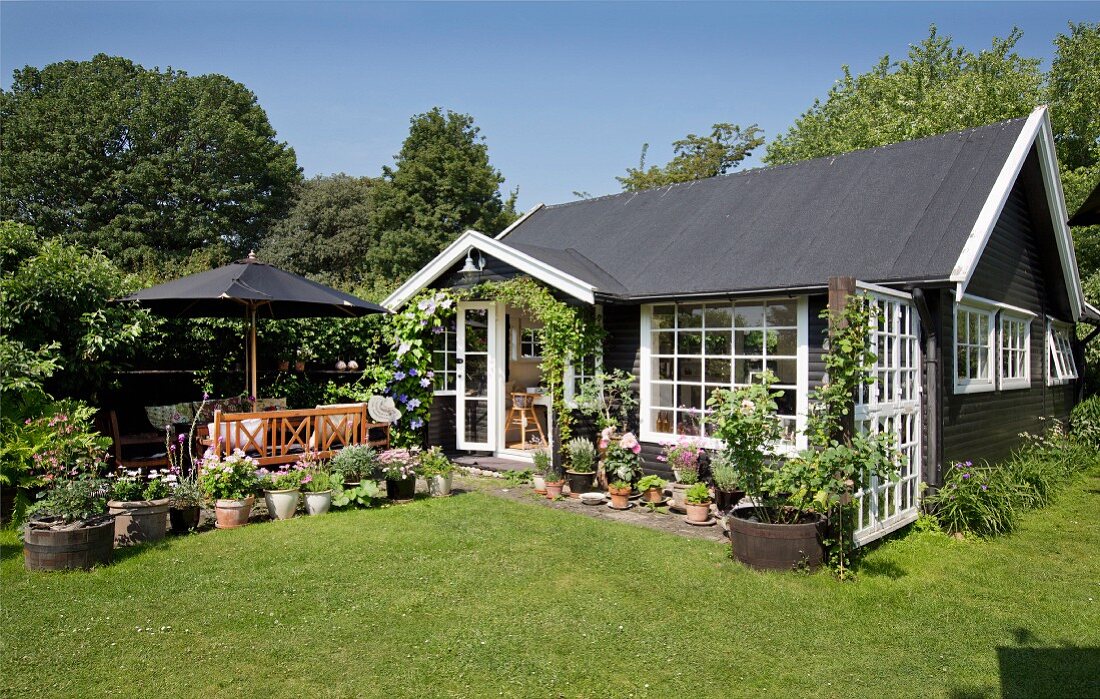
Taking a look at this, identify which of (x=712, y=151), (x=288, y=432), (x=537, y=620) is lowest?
(x=537, y=620)

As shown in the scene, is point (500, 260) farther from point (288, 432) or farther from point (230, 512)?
point (230, 512)

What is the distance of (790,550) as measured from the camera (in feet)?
16.8

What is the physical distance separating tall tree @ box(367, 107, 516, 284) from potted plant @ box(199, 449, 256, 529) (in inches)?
890

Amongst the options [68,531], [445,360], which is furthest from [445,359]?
[68,531]

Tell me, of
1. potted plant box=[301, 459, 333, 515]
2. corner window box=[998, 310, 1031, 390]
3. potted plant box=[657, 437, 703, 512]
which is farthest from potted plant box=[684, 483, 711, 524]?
corner window box=[998, 310, 1031, 390]

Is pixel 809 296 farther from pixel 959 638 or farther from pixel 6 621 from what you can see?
pixel 6 621

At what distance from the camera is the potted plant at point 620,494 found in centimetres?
745

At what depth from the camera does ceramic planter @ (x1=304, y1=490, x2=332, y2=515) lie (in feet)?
22.8

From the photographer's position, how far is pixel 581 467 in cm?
808

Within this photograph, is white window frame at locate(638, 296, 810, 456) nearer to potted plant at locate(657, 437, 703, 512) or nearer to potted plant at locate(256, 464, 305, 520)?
potted plant at locate(657, 437, 703, 512)

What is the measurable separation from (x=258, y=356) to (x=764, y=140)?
78.1 ft

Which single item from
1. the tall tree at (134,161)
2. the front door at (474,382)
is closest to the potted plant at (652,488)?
the front door at (474,382)

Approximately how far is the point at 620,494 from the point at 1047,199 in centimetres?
697

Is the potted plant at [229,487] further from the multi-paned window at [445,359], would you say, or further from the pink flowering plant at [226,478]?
the multi-paned window at [445,359]
